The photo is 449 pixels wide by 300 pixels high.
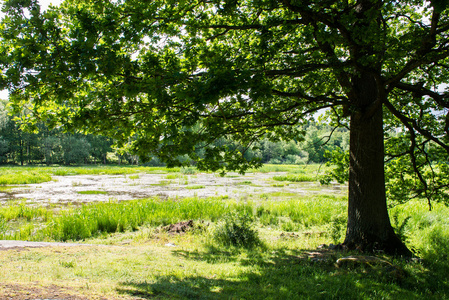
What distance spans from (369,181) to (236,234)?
374 cm

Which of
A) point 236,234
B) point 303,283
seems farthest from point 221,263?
point 236,234

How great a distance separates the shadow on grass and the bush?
6.76 feet

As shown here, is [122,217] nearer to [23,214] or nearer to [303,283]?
[23,214]

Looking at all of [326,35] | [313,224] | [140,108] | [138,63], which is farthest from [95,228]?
[326,35]

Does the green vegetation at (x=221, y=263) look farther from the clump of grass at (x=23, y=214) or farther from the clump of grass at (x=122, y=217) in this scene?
the clump of grass at (x=23, y=214)

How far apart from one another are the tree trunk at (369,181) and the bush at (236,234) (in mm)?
2712

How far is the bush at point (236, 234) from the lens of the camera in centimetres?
787

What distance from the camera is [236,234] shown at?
8023 mm

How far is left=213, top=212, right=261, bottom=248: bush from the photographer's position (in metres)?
7.87

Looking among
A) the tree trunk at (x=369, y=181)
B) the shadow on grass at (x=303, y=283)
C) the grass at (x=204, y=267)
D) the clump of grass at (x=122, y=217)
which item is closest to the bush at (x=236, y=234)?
the grass at (x=204, y=267)

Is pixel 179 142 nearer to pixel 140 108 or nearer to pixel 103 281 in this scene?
pixel 140 108

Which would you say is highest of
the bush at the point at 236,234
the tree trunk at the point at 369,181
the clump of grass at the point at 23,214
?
the tree trunk at the point at 369,181

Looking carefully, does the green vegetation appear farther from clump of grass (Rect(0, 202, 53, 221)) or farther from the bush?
clump of grass (Rect(0, 202, 53, 221))

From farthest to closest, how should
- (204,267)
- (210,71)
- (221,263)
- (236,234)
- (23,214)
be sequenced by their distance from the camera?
(23,214) < (236,234) < (221,263) < (204,267) < (210,71)
